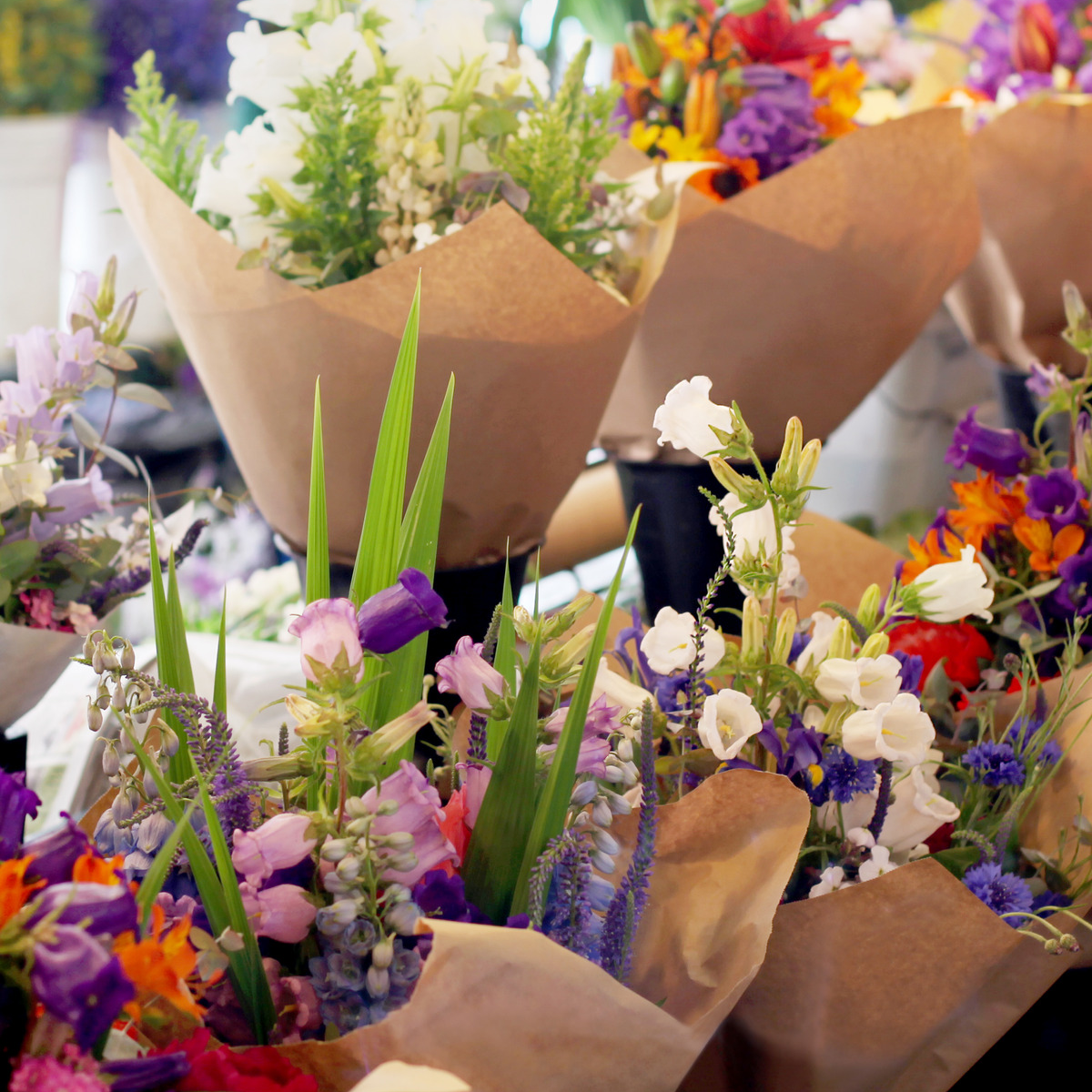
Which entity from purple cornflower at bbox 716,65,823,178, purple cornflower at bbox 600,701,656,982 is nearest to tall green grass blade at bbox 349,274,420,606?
purple cornflower at bbox 600,701,656,982

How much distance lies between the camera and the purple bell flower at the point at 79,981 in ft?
0.81

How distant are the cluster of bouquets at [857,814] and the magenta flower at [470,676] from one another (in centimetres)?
7

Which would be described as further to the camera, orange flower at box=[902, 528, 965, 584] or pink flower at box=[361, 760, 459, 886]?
orange flower at box=[902, 528, 965, 584]

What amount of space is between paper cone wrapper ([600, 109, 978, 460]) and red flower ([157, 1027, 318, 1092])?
0.51m

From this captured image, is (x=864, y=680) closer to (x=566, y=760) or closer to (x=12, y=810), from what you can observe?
(x=566, y=760)

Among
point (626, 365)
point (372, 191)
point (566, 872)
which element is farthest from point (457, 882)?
point (626, 365)

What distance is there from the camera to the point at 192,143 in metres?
0.61

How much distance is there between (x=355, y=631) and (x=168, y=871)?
11 centimetres

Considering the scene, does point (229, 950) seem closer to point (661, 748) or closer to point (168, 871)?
point (168, 871)

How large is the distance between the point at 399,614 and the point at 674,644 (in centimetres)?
13

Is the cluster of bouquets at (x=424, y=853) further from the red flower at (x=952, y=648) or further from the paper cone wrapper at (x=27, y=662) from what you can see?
the red flower at (x=952, y=648)

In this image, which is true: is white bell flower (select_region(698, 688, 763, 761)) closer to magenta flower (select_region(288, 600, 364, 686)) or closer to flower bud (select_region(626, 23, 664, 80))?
magenta flower (select_region(288, 600, 364, 686))

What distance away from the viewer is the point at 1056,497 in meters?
0.55

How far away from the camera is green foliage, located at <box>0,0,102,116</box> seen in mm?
2051
